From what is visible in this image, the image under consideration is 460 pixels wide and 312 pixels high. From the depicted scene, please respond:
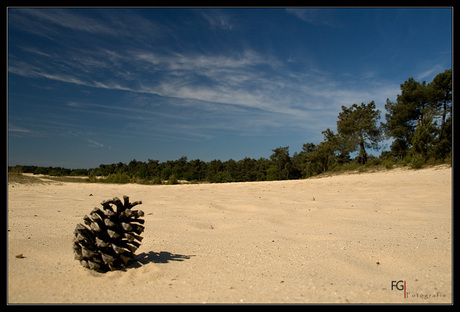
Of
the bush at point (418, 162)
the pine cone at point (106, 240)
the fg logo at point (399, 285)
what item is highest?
the bush at point (418, 162)

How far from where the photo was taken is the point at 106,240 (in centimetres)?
173

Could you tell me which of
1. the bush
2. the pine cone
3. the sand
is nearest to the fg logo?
the sand

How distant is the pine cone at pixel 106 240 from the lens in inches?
65.5

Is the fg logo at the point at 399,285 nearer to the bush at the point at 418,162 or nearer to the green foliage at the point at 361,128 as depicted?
the bush at the point at 418,162

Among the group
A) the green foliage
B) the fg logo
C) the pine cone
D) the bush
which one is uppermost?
the green foliage

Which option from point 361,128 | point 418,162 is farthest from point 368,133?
point 418,162

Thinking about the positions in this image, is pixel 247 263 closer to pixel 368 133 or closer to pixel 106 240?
pixel 106 240

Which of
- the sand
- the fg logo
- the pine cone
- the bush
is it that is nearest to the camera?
the sand

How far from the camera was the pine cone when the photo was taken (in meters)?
1.66

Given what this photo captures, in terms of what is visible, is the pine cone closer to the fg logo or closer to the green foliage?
the fg logo

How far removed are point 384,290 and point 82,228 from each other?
183 centimetres

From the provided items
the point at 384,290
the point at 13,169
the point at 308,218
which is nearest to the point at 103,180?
the point at 13,169

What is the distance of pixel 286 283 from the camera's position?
159 centimetres

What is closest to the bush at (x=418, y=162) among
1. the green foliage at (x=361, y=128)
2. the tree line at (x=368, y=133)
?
the tree line at (x=368, y=133)
